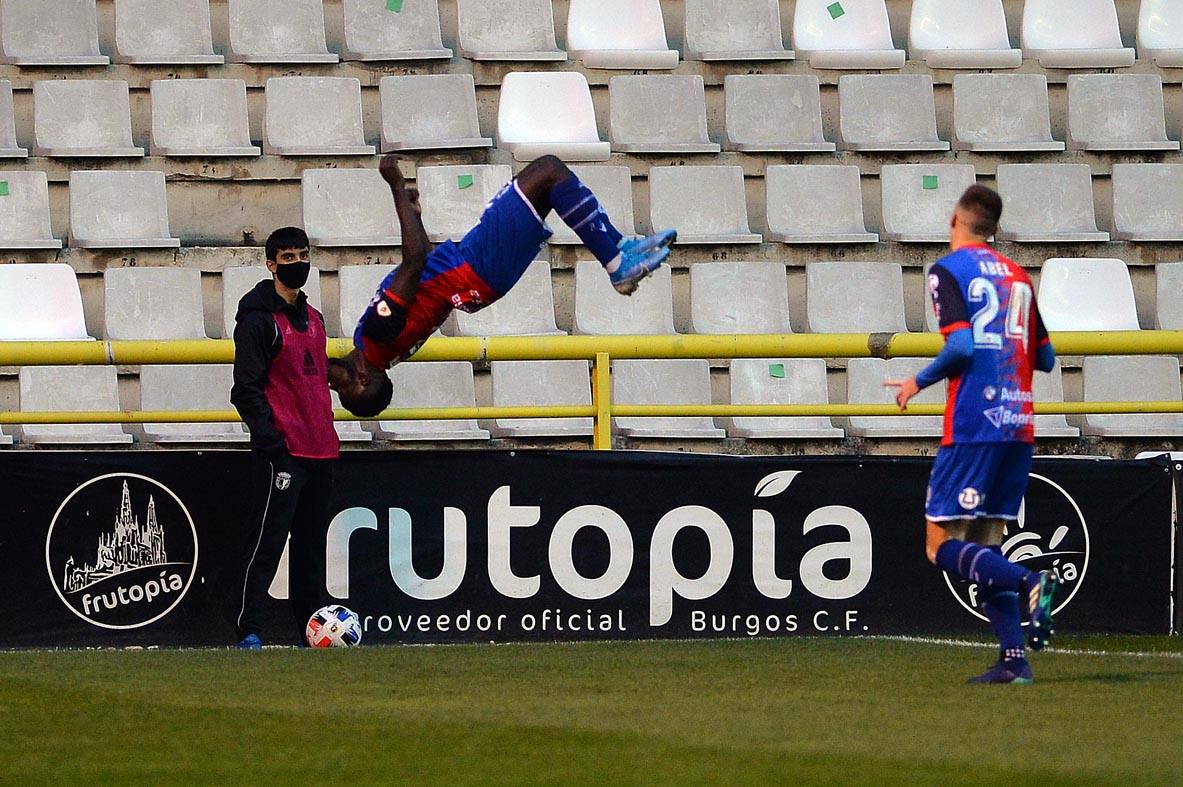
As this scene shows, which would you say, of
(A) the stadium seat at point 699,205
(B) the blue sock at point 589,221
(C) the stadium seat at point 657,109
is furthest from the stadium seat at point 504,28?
(B) the blue sock at point 589,221

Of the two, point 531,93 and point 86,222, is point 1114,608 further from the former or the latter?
point 86,222

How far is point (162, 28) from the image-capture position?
10.6 metres

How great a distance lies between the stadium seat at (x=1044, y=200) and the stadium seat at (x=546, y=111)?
8.16ft

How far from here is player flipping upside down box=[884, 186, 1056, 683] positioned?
516cm

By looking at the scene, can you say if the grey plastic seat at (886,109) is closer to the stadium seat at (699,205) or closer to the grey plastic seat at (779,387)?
the stadium seat at (699,205)

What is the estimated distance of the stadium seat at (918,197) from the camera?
34.2 ft

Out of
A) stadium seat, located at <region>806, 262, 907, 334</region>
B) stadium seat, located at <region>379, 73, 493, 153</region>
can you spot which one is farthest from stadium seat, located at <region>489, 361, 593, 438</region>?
stadium seat, located at <region>379, 73, 493, 153</region>

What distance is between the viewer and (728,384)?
9945 mm

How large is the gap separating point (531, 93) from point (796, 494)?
4042 millimetres

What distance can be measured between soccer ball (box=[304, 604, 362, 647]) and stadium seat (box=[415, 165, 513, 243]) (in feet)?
11.4

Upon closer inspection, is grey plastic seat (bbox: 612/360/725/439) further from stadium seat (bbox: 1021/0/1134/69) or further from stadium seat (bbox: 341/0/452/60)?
stadium seat (bbox: 1021/0/1134/69)

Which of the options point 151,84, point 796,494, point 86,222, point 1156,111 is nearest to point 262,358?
point 796,494

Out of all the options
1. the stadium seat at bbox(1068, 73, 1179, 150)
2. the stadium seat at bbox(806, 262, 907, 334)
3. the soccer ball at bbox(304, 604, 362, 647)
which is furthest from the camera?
the stadium seat at bbox(1068, 73, 1179, 150)

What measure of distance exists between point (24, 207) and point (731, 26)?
14.7ft
